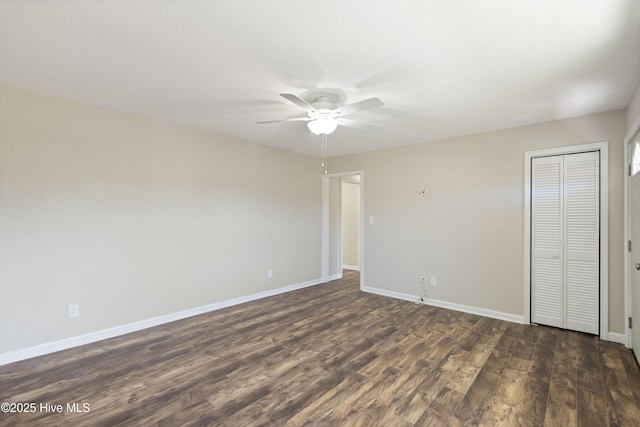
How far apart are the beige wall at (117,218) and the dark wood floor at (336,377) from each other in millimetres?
483

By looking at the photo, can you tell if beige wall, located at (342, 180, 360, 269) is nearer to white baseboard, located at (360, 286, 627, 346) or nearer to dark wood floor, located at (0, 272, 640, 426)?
white baseboard, located at (360, 286, 627, 346)

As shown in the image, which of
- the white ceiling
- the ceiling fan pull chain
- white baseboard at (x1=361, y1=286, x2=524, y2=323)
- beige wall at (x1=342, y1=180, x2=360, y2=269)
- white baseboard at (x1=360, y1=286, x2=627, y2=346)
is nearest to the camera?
the white ceiling

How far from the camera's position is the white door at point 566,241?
3.20 meters

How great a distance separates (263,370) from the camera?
8.16ft

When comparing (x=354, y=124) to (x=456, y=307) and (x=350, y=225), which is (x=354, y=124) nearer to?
(x=456, y=307)

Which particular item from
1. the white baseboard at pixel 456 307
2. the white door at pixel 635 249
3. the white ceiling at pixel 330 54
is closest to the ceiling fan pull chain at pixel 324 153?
the white ceiling at pixel 330 54

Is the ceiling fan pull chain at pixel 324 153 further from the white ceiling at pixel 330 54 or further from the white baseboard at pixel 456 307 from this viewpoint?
the white baseboard at pixel 456 307

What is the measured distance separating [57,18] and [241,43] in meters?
1.03

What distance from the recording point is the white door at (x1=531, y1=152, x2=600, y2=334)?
3203 mm

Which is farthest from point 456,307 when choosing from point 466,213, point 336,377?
point 336,377

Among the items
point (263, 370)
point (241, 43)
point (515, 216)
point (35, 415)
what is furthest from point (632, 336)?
point (35, 415)

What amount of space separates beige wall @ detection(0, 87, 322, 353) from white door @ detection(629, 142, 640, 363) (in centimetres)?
423

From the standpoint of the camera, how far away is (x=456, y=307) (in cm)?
412

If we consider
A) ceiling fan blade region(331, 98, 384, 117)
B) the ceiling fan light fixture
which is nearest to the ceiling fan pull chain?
the ceiling fan light fixture
